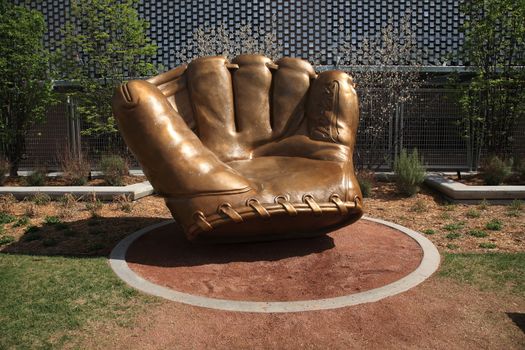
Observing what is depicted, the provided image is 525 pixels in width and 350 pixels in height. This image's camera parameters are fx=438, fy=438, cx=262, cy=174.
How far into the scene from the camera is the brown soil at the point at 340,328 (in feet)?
10.6

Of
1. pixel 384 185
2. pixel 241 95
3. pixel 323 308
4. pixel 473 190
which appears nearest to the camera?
pixel 323 308

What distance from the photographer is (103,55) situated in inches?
489

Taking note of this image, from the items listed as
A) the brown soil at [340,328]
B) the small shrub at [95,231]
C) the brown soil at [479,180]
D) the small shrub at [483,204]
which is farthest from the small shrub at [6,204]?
the brown soil at [479,180]

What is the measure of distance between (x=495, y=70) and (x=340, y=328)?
1090 cm

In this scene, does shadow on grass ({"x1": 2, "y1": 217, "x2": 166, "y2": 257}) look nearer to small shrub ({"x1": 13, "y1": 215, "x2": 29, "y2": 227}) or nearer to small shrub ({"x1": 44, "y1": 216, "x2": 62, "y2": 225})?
small shrub ({"x1": 44, "y1": 216, "x2": 62, "y2": 225})

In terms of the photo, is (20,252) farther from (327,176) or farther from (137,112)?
(327,176)

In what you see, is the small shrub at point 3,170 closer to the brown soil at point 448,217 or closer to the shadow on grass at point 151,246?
the shadow on grass at point 151,246

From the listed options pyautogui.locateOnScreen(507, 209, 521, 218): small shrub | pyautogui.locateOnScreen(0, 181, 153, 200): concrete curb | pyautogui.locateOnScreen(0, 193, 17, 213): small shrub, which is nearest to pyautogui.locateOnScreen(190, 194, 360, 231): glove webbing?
pyautogui.locateOnScreen(507, 209, 521, 218): small shrub

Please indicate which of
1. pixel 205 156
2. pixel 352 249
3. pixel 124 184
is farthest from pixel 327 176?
pixel 124 184

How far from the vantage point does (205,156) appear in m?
4.92

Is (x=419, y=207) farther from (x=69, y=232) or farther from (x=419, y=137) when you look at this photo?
(x=419, y=137)

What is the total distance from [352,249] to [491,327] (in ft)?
6.67

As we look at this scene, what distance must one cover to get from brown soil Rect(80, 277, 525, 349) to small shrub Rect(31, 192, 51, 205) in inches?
231

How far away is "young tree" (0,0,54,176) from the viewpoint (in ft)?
37.9
